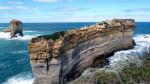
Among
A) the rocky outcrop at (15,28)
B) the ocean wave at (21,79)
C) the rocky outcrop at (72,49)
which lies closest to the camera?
the rocky outcrop at (72,49)

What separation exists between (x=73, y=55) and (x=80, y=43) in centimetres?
350

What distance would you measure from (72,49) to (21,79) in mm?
7146

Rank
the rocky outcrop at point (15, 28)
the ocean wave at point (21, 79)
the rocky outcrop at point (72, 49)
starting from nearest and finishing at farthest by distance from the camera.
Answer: the rocky outcrop at point (72, 49) → the ocean wave at point (21, 79) → the rocky outcrop at point (15, 28)

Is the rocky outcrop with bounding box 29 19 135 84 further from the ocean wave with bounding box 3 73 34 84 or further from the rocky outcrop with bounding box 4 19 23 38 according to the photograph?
the rocky outcrop with bounding box 4 19 23 38

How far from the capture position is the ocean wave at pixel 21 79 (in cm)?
Answer: 4096

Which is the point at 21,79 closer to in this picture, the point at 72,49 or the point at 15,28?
the point at 72,49

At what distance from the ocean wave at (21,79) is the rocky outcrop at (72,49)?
4.62 metres

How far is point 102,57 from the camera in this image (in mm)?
52000

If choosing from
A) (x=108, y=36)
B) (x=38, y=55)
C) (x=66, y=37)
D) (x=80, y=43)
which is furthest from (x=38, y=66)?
(x=108, y=36)

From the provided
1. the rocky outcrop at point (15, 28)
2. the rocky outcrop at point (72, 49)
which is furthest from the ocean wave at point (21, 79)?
the rocky outcrop at point (15, 28)

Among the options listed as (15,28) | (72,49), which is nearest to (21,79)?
(72,49)

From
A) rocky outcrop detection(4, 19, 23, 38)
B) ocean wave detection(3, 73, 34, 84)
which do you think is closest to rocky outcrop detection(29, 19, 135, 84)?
ocean wave detection(3, 73, 34, 84)

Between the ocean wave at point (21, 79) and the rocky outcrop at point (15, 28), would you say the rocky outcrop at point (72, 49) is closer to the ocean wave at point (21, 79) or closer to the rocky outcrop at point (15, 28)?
the ocean wave at point (21, 79)

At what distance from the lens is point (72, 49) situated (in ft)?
138
